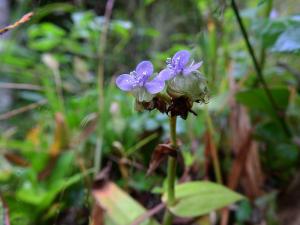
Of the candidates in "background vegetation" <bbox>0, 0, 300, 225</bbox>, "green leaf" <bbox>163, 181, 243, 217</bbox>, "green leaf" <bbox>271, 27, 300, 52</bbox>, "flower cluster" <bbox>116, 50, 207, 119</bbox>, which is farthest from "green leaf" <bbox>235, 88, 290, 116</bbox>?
"flower cluster" <bbox>116, 50, 207, 119</bbox>

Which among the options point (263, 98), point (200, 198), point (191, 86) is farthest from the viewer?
point (263, 98)

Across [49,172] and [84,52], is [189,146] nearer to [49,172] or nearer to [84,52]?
[49,172]

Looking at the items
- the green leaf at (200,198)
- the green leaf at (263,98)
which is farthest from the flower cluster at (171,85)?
the green leaf at (263,98)

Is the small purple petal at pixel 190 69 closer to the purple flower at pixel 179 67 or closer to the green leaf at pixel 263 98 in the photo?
the purple flower at pixel 179 67

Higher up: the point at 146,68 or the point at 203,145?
the point at 146,68

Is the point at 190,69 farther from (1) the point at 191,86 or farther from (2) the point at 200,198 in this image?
(2) the point at 200,198

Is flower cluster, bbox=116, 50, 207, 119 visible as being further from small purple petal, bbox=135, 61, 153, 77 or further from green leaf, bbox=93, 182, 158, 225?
green leaf, bbox=93, 182, 158, 225

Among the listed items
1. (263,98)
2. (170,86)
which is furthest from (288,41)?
(170,86)
